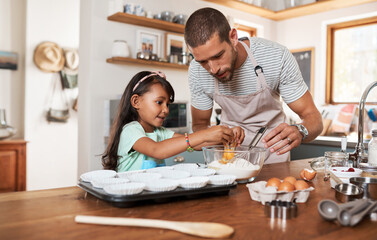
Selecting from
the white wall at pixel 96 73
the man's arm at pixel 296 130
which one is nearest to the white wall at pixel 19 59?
the white wall at pixel 96 73

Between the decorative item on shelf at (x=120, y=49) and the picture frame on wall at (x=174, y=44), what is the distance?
0.53 m

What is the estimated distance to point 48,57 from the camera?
14.2 feet

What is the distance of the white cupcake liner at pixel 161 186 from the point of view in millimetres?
917

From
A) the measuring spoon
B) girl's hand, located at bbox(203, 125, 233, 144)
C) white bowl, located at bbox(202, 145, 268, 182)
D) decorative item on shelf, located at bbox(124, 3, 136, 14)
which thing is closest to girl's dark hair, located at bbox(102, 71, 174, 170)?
girl's hand, located at bbox(203, 125, 233, 144)

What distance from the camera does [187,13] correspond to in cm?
369

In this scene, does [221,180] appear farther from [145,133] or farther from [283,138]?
[145,133]

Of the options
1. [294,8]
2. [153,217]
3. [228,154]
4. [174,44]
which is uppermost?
[294,8]

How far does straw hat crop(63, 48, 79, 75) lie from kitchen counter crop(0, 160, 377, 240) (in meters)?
3.79

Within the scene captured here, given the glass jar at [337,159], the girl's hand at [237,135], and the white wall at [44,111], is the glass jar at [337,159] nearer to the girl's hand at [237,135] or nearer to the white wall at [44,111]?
the girl's hand at [237,135]

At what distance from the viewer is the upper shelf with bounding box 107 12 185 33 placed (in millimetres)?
3014

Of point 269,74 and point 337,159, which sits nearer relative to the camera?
point 337,159

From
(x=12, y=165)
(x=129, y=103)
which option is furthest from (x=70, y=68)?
(x=129, y=103)

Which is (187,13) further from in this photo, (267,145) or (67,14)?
(267,145)

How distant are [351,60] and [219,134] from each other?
325 centimetres
